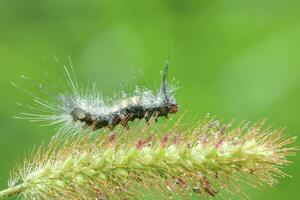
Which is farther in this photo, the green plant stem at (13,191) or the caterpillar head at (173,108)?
the caterpillar head at (173,108)

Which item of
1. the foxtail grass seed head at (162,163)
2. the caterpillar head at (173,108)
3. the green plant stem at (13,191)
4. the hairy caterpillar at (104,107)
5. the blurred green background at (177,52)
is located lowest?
the green plant stem at (13,191)

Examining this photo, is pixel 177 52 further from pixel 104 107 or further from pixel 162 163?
pixel 162 163

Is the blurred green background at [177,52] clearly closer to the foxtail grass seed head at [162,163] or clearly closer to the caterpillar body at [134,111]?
the caterpillar body at [134,111]

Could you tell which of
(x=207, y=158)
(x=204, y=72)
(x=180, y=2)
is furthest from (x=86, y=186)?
(x=180, y=2)

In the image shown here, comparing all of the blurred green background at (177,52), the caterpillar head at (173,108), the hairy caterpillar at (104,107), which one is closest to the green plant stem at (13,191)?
the hairy caterpillar at (104,107)

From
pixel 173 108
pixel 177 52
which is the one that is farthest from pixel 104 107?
pixel 177 52

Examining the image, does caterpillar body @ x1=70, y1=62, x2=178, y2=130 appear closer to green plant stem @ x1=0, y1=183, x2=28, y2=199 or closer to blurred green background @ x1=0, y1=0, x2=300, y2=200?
green plant stem @ x1=0, y1=183, x2=28, y2=199
